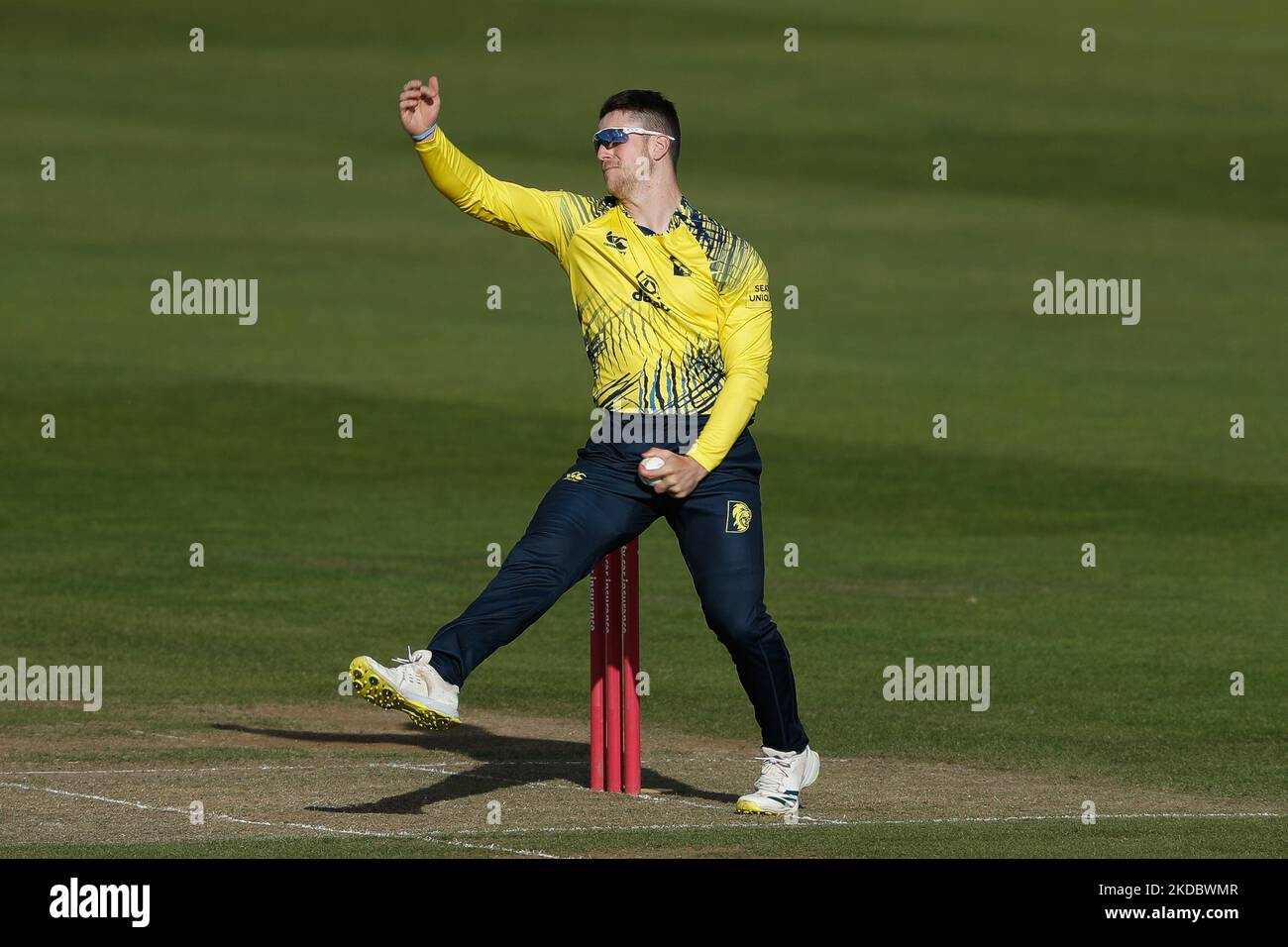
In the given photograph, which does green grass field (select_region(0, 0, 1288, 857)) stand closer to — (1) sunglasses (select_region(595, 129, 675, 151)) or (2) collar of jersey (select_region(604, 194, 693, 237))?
(2) collar of jersey (select_region(604, 194, 693, 237))

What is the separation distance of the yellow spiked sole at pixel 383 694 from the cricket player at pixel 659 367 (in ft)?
3.02

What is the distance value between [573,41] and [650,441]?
58.9 m

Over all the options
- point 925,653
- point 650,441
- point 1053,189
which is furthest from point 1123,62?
point 650,441

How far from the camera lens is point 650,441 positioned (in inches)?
422

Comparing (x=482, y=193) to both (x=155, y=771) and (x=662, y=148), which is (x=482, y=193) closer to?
(x=662, y=148)

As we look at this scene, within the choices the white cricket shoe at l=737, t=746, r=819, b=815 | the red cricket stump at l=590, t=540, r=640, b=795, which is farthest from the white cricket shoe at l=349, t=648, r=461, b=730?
the white cricket shoe at l=737, t=746, r=819, b=815

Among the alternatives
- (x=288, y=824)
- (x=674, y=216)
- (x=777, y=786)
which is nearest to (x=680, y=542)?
(x=777, y=786)

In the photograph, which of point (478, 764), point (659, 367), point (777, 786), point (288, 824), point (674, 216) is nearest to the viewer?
point (288, 824)

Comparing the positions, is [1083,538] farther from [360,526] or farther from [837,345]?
[837,345]

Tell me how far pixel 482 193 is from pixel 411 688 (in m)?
2.35

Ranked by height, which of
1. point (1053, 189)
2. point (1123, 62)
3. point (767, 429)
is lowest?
point (767, 429)

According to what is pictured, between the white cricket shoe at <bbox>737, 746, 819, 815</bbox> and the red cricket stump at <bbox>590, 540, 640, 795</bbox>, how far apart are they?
62 centimetres

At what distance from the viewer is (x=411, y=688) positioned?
9.55m

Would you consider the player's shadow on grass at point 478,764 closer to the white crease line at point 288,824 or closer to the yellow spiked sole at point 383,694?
the white crease line at point 288,824
